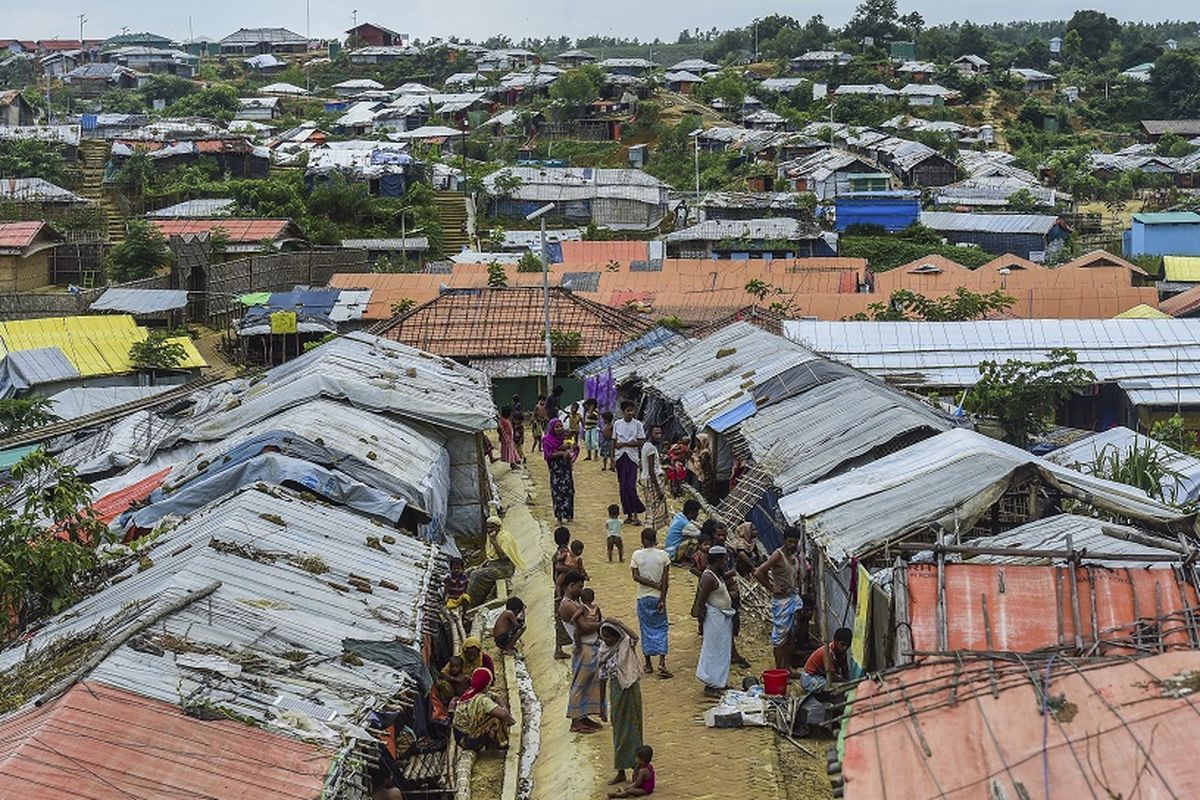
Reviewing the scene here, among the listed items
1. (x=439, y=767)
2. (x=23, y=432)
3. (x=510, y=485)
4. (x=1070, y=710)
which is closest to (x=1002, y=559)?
(x=1070, y=710)

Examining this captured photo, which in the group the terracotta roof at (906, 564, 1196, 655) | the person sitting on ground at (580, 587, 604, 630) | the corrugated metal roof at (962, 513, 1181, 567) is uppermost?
the terracotta roof at (906, 564, 1196, 655)

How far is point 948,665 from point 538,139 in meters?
63.8

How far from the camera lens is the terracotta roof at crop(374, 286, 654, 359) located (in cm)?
2780

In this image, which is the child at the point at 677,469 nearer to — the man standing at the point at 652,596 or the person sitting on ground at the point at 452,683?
the man standing at the point at 652,596

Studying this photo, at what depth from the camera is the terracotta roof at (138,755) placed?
771 centimetres

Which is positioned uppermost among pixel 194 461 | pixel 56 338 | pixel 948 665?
pixel 948 665

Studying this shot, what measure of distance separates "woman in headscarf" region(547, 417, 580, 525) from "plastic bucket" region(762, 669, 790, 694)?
21.0 feet

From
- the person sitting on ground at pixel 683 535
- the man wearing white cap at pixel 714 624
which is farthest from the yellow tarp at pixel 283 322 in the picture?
the man wearing white cap at pixel 714 624

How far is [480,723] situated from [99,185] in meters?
47.0

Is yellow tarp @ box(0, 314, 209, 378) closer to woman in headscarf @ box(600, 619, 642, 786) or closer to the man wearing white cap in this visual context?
the man wearing white cap

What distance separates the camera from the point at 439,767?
1089 centimetres

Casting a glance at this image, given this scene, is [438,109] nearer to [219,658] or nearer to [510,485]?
[510,485]

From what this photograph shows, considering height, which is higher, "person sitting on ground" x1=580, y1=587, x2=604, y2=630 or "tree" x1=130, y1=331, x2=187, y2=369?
"person sitting on ground" x1=580, y1=587, x2=604, y2=630

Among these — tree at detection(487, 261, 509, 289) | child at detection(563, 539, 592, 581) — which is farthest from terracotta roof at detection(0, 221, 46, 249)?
child at detection(563, 539, 592, 581)
